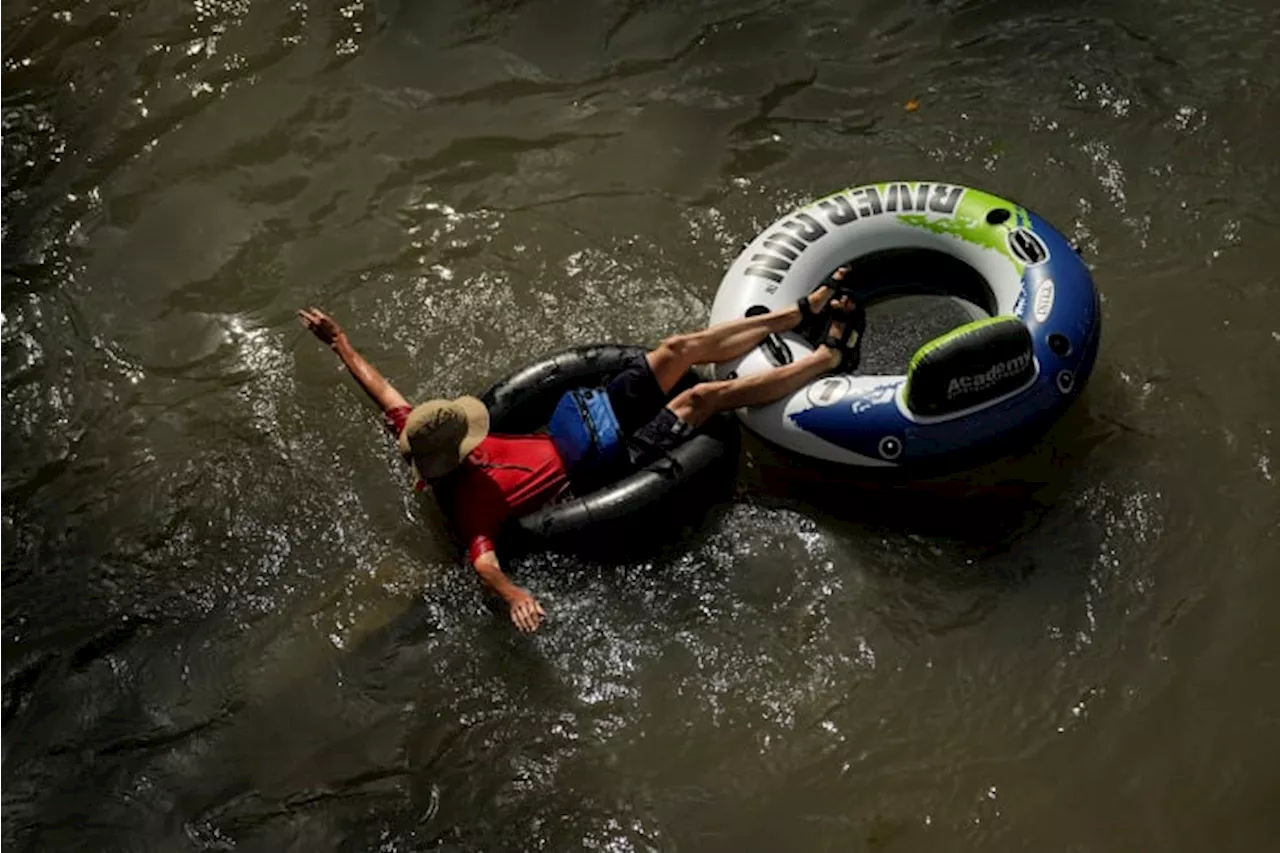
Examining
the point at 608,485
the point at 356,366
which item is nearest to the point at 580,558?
the point at 608,485

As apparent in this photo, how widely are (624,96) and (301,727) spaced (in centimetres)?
316

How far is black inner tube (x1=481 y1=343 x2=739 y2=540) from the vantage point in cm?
411

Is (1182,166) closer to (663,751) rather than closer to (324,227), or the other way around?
(663,751)

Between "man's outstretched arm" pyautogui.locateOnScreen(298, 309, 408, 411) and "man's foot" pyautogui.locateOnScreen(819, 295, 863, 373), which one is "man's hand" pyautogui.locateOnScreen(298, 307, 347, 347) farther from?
"man's foot" pyautogui.locateOnScreen(819, 295, 863, 373)

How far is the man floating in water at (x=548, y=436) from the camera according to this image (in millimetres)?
4027

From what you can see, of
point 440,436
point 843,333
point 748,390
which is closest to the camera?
point 440,436

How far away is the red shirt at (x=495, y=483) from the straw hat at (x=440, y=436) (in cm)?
7

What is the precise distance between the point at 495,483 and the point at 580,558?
393mm

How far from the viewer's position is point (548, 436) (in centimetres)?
437

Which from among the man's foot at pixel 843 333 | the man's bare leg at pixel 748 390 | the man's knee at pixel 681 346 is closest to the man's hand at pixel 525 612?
the man's bare leg at pixel 748 390

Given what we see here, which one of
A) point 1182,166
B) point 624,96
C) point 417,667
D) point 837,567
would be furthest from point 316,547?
point 1182,166

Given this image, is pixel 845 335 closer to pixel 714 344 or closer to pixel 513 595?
pixel 714 344

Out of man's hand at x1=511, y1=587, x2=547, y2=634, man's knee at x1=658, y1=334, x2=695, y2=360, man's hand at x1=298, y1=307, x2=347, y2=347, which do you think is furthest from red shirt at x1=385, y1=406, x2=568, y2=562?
man's knee at x1=658, y1=334, x2=695, y2=360

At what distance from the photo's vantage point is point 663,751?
4000 millimetres
